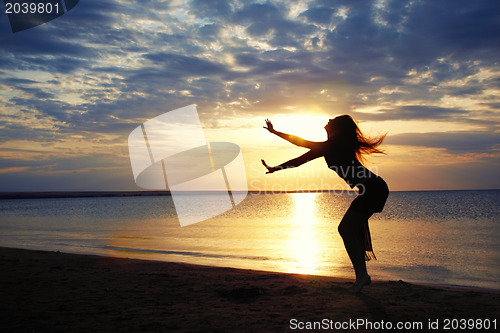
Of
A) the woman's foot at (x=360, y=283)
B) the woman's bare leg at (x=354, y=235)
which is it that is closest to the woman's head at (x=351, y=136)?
the woman's bare leg at (x=354, y=235)

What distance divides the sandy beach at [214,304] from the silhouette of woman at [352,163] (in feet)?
3.35

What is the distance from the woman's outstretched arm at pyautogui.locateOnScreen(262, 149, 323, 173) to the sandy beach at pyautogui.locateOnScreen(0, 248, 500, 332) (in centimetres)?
186

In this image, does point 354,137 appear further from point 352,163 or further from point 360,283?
point 360,283

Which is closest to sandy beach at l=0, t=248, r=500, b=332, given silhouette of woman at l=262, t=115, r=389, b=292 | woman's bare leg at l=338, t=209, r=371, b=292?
woman's bare leg at l=338, t=209, r=371, b=292

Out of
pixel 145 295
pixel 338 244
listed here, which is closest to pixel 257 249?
pixel 338 244

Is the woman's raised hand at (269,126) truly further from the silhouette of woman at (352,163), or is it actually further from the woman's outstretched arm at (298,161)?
the woman's outstretched arm at (298,161)

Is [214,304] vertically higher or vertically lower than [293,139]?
lower

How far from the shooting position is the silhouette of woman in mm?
5328

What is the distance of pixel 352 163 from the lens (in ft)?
18.0

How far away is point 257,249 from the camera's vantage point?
15914 mm

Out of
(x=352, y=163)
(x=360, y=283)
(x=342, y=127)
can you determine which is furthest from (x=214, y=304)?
(x=342, y=127)

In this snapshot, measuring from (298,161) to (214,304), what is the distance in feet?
7.66

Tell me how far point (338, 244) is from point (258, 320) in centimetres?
1344

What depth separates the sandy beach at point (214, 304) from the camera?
4.43 meters
